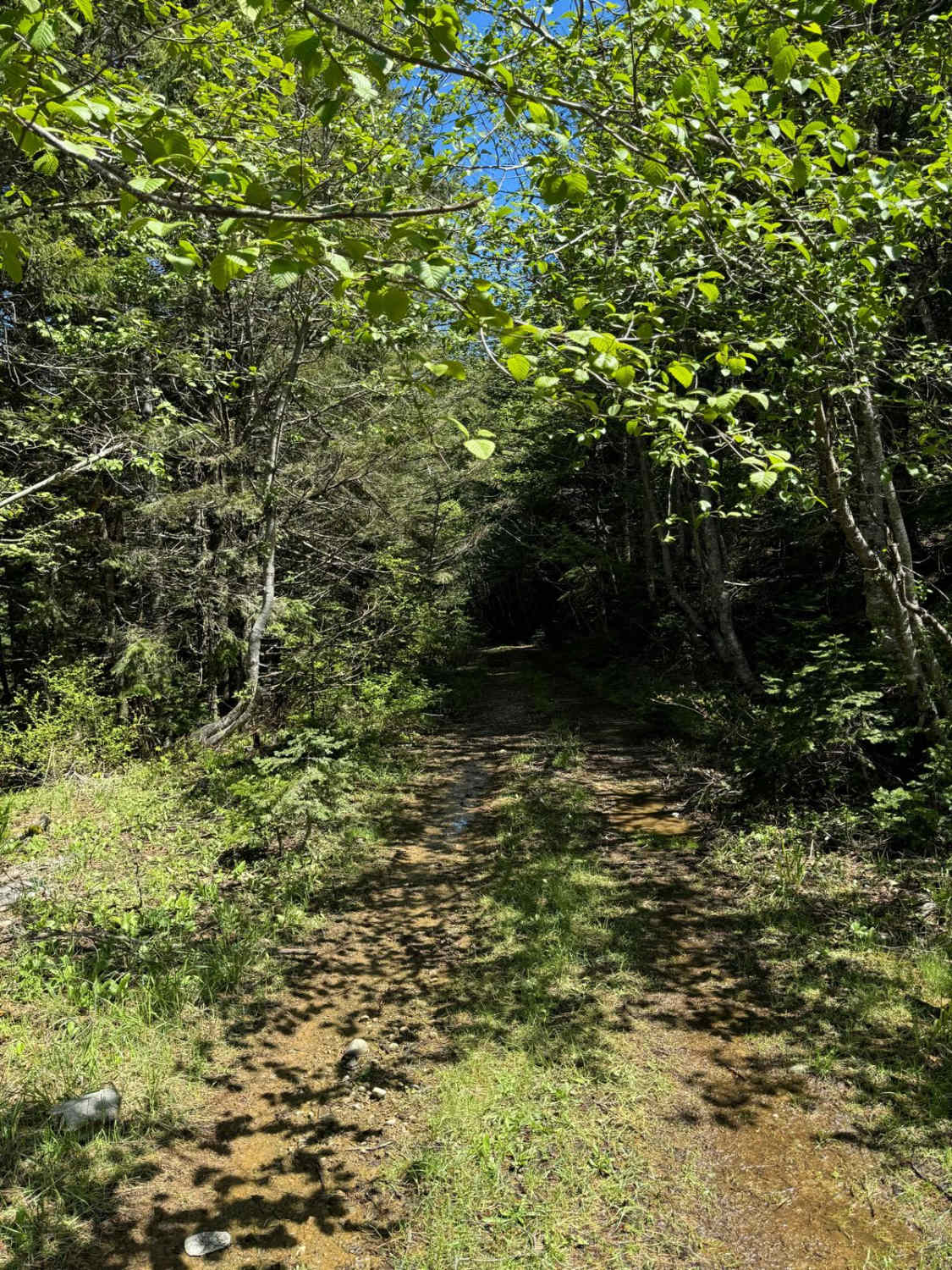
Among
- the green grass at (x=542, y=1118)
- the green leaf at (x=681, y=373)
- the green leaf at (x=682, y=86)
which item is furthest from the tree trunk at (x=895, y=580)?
the green leaf at (x=681, y=373)

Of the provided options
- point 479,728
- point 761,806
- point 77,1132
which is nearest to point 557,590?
point 479,728

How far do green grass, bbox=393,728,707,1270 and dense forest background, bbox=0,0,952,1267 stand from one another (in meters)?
1.56

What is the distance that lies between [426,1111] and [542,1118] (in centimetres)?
65

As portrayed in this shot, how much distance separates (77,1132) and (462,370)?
14.1 ft

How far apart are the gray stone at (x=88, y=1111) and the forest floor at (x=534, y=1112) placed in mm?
384

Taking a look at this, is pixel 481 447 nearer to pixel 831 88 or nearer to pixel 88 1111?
pixel 831 88

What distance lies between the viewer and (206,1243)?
122 inches

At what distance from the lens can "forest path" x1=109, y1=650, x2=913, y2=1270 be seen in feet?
10.1

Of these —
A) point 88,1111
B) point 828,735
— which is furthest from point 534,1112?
point 828,735

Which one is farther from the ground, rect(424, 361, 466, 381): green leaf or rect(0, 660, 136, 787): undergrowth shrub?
rect(424, 361, 466, 381): green leaf

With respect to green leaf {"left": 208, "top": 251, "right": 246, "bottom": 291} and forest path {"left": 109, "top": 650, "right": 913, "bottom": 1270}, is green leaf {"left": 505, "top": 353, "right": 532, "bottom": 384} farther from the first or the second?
forest path {"left": 109, "top": 650, "right": 913, "bottom": 1270}

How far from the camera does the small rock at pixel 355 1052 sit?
432cm

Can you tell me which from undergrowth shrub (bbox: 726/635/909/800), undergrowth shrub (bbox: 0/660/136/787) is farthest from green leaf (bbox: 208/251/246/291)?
undergrowth shrub (bbox: 0/660/136/787)

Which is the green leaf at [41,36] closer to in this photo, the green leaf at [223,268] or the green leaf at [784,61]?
the green leaf at [223,268]
